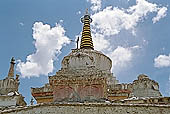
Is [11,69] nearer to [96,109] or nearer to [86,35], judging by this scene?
[86,35]

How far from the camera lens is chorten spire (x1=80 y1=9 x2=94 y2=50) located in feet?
106

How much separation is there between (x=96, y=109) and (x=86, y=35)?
22.9 m

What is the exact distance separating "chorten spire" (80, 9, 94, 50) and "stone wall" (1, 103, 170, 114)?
67.0 feet

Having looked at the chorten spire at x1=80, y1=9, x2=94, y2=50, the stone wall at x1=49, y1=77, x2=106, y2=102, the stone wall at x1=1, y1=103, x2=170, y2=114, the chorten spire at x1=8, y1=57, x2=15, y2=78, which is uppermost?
the chorten spire at x1=80, y1=9, x2=94, y2=50

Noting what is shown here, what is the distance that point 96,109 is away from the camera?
1179cm

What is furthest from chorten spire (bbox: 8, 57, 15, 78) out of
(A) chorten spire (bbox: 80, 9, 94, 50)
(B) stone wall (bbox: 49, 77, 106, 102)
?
(A) chorten spire (bbox: 80, 9, 94, 50)

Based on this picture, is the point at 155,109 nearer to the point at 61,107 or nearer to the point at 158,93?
the point at 61,107

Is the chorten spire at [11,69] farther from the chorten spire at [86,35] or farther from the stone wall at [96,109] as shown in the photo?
the stone wall at [96,109]

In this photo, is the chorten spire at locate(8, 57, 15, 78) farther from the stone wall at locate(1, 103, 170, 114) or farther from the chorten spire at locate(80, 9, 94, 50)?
the stone wall at locate(1, 103, 170, 114)

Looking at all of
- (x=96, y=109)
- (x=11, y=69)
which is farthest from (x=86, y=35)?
(x=96, y=109)

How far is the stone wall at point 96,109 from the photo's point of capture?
11484 mm

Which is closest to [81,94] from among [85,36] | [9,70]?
[9,70]

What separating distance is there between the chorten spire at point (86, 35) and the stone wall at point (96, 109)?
2041cm

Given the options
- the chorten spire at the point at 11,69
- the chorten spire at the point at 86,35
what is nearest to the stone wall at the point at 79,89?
the chorten spire at the point at 11,69
